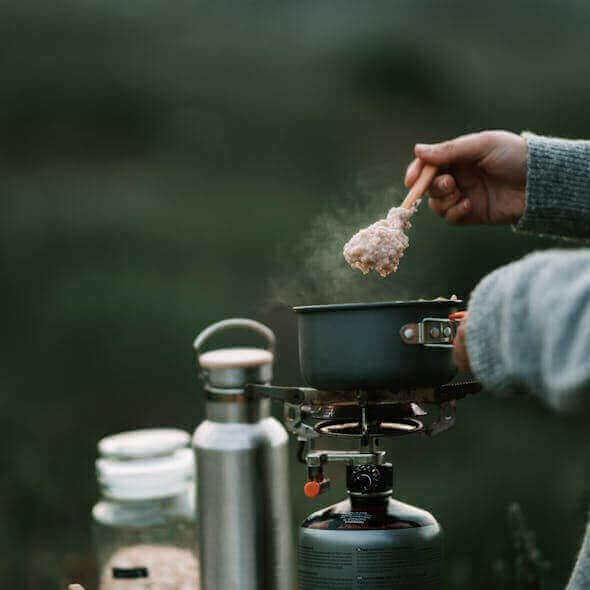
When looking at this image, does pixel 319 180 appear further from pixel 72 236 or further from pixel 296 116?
pixel 72 236

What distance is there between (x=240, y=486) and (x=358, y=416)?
309mm

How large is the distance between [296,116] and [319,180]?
0.93ft

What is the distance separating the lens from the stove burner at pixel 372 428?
1623 mm

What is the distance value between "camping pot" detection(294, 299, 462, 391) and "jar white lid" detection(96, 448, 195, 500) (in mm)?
657

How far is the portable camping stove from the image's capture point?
62.1 inches

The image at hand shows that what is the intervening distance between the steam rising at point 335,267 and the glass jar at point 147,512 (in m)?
0.50

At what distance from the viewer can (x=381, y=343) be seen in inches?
58.2

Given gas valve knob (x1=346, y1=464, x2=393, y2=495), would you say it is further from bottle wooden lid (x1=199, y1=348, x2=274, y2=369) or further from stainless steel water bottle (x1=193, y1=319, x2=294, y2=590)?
bottle wooden lid (x1=199, y1=348, x2=274, y2=369)

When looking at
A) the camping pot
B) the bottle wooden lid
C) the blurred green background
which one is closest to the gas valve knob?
the camping pot

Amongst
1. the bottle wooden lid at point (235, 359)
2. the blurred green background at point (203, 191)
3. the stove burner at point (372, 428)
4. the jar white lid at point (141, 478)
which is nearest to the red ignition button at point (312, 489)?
the stove burner at point (372, 428)

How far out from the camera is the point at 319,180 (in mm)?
3143

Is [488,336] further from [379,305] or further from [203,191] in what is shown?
[203,191]

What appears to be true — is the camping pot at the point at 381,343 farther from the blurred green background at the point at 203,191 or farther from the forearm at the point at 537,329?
the blurred green background at the point at 203,191

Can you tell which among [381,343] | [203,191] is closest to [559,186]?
[381,343]
